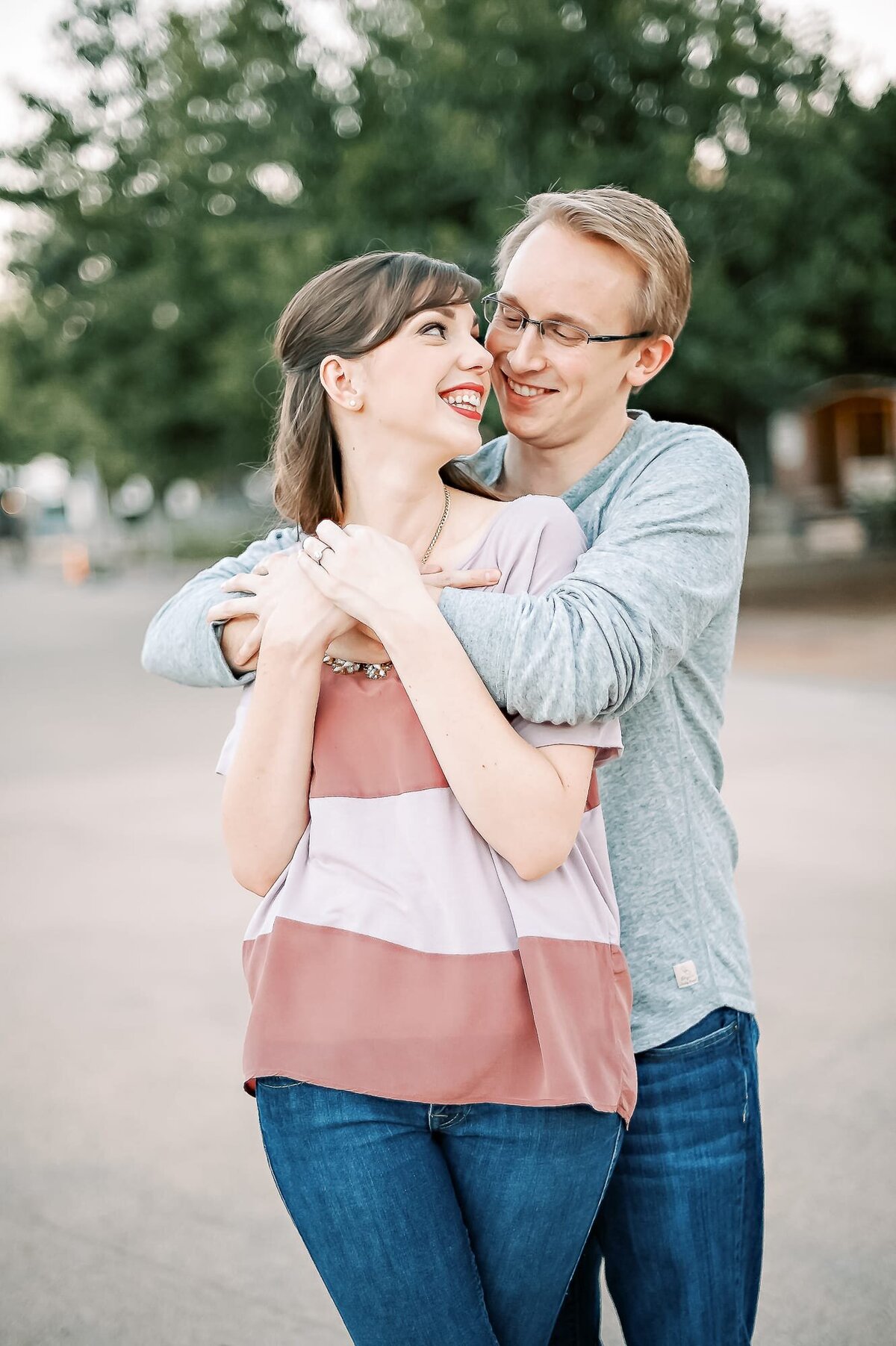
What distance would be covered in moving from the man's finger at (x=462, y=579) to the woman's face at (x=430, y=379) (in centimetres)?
19

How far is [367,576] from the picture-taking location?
1687 mm

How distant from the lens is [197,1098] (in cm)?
436

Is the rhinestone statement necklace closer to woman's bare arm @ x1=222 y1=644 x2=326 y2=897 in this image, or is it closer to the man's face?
woman's bare arm @ x1=222 y1=644 x2=326 y2=897

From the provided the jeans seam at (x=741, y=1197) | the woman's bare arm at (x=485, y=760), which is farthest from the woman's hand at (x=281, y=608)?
the jeans seam at (x=741, y=1197)

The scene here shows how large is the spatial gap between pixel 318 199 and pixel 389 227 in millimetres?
1169

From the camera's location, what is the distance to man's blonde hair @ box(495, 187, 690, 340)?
194 cm

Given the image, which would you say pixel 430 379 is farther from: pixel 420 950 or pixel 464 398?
pixel 420 950

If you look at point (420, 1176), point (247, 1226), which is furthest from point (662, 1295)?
point (247, 1226)

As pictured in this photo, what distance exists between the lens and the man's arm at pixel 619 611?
63.4 inches

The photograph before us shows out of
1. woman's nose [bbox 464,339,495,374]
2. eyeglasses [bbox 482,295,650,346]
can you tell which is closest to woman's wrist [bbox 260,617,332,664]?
woman's nose [bbox 464,339,495,374]

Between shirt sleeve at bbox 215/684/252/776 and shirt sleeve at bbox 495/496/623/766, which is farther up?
shirt sleeve at bbox 495/496/623/766

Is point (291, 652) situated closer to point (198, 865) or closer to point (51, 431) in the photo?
point (198, 865)

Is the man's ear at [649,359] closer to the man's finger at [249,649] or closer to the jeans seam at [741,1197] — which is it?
the man's finger at [249,649]

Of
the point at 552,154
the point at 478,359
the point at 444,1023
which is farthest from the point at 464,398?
the point at 552,154
